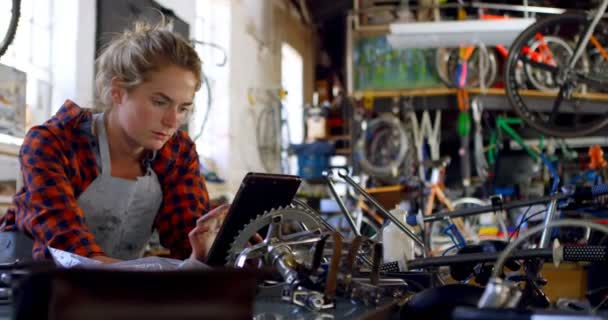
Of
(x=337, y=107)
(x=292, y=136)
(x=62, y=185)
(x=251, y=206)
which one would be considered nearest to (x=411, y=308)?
(x=251, y=206)

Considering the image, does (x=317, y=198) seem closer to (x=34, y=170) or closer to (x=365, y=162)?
(x=365, y=162)

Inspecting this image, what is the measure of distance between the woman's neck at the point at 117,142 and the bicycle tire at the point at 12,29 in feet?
5.11

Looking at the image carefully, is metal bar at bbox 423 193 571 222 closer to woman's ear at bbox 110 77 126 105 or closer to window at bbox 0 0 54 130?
woman's ear at bbox 110 77 126 105

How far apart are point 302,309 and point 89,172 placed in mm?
883

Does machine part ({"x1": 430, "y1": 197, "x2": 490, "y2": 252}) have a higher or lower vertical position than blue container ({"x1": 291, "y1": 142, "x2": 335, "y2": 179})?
lower

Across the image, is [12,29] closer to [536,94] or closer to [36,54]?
[36,54]

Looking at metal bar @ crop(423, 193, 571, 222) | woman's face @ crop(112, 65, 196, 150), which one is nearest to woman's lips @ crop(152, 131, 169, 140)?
woman's face @ crop(112, 65, 196, 150)

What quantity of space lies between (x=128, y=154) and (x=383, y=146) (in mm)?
6920

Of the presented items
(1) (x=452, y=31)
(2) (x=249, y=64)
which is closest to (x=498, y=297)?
(1) (x=452, y=31)

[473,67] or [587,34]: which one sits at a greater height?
[473,67]

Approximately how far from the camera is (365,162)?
27.8ft

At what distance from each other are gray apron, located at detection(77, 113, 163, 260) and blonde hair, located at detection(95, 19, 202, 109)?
0.38 feet

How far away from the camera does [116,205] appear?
1.67 m

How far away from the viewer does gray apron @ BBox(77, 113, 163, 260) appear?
1651 mm
